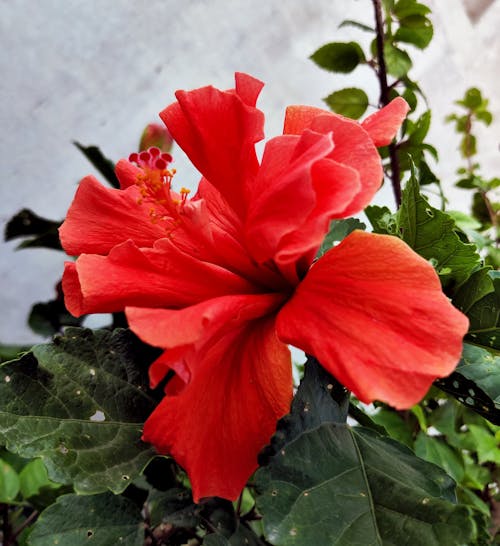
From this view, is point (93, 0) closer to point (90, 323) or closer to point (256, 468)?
point (90, 323)

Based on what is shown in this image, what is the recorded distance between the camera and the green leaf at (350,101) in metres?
0.73

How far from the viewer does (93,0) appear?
1.41 m

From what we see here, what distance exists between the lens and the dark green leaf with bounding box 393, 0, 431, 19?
0.68 metres

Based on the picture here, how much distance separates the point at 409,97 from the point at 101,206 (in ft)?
1.45

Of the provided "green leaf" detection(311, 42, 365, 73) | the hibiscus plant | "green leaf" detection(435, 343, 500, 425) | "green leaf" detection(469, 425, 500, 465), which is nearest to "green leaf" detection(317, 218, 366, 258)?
the hibiscus plant

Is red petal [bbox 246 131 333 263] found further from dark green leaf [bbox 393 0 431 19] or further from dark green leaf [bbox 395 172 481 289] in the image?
dark green leaf [bbox 393 0 431 19]

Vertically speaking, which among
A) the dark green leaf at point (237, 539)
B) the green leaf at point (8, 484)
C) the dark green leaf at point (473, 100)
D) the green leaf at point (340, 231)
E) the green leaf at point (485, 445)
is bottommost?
the green leaf at point (485, 445)

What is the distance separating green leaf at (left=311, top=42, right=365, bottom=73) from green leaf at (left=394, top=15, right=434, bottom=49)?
0.06 m

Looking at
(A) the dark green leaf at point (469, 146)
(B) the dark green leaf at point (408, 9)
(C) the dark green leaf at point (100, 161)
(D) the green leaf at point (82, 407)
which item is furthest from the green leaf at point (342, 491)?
(A) the dark green leaf at point (469, 146)

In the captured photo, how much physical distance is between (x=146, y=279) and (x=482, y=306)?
270 mm

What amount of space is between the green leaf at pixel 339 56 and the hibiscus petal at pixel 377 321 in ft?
1.54

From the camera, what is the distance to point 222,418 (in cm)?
34

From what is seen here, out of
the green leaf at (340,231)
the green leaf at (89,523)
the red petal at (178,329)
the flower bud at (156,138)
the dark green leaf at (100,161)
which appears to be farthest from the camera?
the dark green leaf at (100,161)

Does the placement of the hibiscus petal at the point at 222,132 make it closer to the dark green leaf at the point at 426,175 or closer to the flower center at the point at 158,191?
the flower center at the point at 158,191
